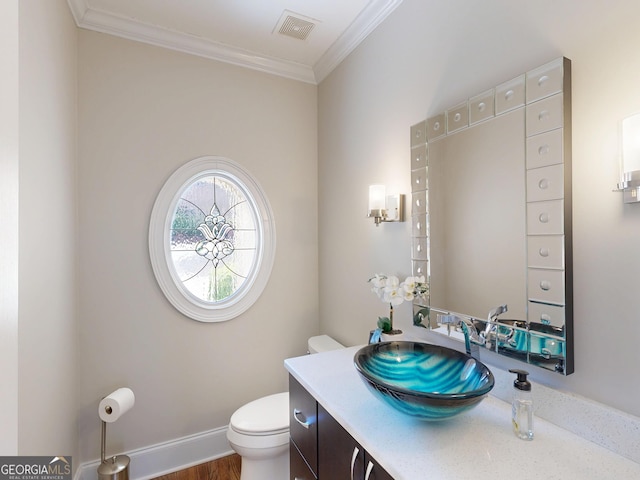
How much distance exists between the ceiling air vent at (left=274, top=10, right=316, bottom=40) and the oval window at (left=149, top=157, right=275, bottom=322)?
88 centimetres

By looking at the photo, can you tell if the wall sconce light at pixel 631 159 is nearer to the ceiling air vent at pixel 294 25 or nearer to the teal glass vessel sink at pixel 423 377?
the teal glass vessel sink at pixel 423 377

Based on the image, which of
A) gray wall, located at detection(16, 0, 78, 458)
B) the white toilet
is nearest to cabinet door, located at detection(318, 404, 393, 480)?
the white toilet

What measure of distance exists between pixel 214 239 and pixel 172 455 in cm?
139

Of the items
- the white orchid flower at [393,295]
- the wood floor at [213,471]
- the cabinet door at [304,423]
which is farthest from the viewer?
the wood floor at [213,471]

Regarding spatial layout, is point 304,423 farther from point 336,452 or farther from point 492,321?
point 492,321

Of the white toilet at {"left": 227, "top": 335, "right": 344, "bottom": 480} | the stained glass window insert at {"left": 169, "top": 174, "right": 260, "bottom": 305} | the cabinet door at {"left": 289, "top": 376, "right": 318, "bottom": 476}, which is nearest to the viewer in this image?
the cabinet door at {"left": 289, "top": 376, "right": 318, "bottom": 476}

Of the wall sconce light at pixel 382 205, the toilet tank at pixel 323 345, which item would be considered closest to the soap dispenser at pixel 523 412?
the wall sconce light at pixel 382 205

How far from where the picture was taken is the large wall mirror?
1.00m

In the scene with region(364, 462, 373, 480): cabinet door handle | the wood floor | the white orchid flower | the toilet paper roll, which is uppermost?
the white orchid flower

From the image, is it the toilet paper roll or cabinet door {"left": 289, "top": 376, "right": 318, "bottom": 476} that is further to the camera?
the toilet paper roll

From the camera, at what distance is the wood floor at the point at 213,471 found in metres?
2.01

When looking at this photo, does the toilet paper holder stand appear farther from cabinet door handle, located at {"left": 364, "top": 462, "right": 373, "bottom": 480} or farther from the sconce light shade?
the sconce light shade

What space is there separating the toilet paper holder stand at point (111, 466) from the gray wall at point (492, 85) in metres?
1.42

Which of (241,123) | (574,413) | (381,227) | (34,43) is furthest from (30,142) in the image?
(574,413)
